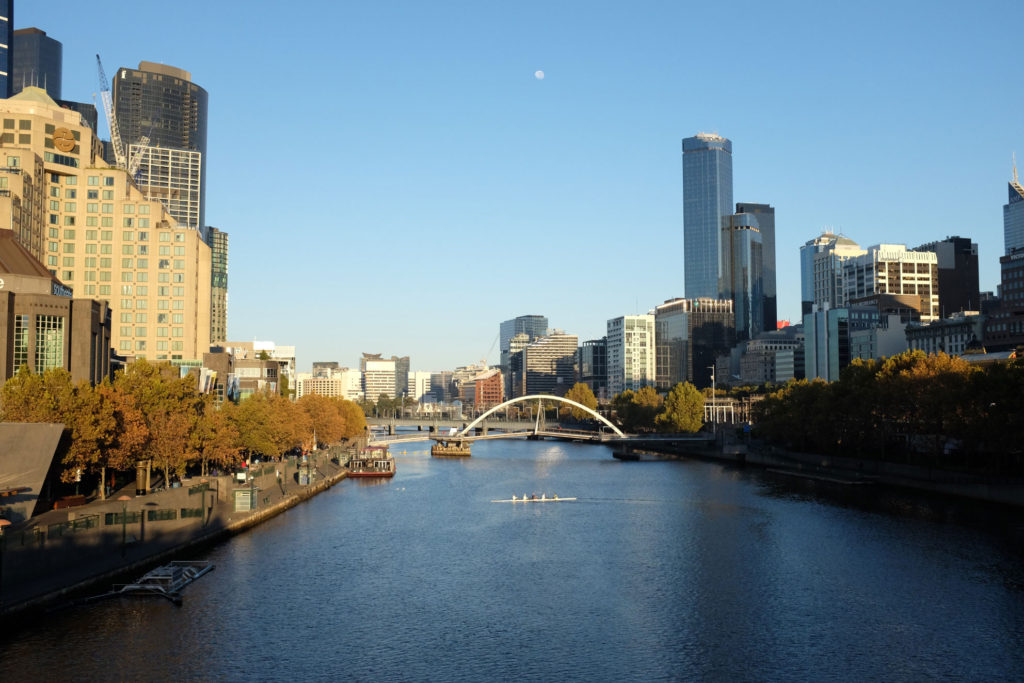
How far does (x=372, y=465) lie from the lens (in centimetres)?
12281

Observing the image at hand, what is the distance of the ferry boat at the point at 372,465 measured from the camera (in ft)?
391

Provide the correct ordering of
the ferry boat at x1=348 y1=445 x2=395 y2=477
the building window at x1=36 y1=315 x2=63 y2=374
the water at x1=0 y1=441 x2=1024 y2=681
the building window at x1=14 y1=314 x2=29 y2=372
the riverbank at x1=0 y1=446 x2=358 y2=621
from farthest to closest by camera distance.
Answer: the ferry boat at x1=348 y1=445 x2=395 y2=477
the building window at x1=36 y1=315 x2=63 y2=374
the building window at x1=14 y1=314 x2=29 y2=372
the riverbank at x1=0 y1=446 x2=358 y2=621
the water at x1=0 y1=441 x2=1024 y2=681

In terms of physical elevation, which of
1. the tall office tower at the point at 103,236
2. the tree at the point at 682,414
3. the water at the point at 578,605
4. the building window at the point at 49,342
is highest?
the tall office tower at the point at 103,236

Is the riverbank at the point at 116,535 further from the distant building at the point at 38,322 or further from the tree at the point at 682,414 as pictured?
the tree at the point at 682,414

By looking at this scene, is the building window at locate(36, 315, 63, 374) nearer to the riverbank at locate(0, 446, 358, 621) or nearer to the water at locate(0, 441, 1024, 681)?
the riverbank at locate(0, 446, 358, 621)

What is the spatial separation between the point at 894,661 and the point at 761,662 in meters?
5.56

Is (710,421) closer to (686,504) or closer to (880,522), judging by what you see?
(686,504)

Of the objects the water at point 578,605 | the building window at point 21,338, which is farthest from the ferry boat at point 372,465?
the building window at point 21,338

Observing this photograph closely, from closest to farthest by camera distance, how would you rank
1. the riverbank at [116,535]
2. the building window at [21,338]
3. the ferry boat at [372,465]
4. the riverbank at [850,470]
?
the riverbank at [116,535] → the building window at [21,338] → the riverbank at [850,470] → the ferry boat at [372,465]

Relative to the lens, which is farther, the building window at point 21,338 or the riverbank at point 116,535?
the building window at point 21,338

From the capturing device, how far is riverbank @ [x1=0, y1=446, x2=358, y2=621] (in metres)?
42.2

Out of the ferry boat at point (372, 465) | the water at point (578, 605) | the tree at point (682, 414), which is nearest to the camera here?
the water at point (578, 605)

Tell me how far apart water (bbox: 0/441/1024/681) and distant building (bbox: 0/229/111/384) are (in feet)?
77.8

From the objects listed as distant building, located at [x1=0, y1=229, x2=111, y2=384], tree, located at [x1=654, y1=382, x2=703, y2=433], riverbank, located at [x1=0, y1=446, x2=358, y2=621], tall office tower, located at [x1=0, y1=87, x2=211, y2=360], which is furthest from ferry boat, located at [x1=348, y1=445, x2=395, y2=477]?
tree, located at [x1=654, y1=382, x2=703, y2=433]
